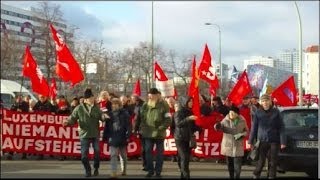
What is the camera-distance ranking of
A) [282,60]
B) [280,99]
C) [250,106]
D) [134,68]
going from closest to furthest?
[250,106] → [280,99] → [134,68] → [282,60]

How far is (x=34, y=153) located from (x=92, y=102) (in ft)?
13.5

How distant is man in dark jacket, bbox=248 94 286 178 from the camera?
36.8ft

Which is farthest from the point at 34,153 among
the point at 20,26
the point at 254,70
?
the point at 20,26

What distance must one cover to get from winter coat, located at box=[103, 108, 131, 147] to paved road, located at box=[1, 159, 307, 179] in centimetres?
76

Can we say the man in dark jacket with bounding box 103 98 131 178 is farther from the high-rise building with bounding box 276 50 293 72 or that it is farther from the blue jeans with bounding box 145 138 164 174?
the high-rise building with bounding box 276 50 293 72

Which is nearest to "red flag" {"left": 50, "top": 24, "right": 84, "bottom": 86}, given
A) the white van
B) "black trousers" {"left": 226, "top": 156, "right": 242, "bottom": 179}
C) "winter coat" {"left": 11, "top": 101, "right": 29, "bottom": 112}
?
"winter coat" {"left": 11, "top": 101, "right": 29, "bottom": 112}

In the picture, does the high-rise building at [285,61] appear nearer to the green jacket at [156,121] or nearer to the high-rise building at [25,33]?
the high-rise building at [25,33]

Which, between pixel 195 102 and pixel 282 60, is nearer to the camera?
pixel 195 102

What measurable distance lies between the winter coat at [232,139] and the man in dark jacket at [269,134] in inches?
15.2

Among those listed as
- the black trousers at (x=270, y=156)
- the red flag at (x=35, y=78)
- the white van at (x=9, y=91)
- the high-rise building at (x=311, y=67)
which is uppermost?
the high-rise building at (x=311, y=67)

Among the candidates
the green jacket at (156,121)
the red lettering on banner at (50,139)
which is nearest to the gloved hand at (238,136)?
the green jacket at (156,121)

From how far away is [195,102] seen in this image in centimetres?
1252

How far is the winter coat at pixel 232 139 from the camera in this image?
11539mm

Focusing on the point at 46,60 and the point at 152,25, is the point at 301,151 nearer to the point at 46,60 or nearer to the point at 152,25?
the point at 46,60
